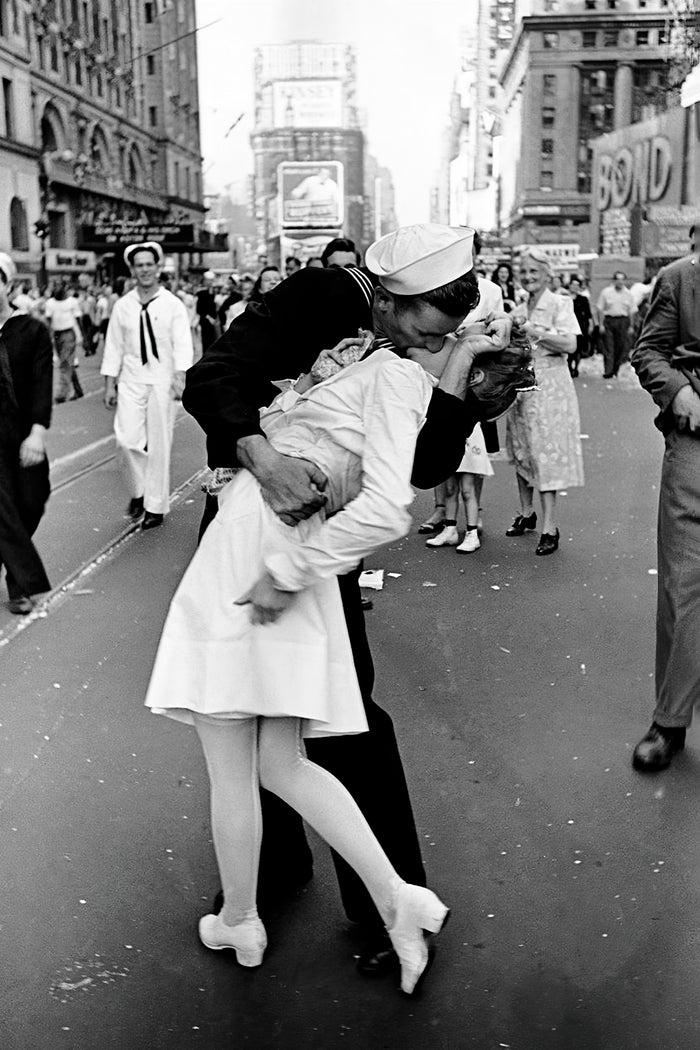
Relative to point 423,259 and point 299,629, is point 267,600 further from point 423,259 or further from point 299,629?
point 423,259

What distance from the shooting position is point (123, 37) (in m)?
74.7

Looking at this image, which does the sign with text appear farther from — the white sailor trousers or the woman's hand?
the woman's hand

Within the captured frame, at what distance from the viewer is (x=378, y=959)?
10.0ft

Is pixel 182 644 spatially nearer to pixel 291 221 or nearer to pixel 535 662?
pixel 535 662

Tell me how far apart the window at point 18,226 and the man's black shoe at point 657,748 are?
52.1 meters

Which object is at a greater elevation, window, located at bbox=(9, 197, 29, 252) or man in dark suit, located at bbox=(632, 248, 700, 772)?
window, located at bbox=(9, 197, 29, 252)

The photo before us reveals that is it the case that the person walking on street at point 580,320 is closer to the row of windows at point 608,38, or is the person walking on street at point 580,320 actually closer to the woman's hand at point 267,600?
the woman's hand at point 267,600

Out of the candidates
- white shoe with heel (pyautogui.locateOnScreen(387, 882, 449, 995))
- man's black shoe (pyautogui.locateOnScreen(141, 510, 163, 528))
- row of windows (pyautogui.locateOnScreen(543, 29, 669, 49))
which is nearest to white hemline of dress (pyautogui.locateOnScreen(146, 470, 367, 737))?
white shoe with heel (pyautogui.locateOnScreen(387, 882, 449, 995))

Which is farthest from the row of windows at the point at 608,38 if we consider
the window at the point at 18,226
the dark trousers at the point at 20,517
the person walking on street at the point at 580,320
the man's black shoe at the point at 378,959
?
the man's black shoe at the point at 378,959

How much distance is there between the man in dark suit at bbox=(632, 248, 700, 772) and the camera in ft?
14.1

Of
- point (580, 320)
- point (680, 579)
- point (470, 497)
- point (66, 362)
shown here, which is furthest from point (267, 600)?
point (580, 320)

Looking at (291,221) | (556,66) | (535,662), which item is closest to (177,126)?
(291,221)

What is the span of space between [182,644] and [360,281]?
3.31 ft

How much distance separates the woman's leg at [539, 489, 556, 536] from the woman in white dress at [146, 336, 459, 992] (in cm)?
541
